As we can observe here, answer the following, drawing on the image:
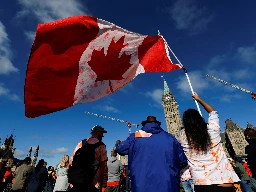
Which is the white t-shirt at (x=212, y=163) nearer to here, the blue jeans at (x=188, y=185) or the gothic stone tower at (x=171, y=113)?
the blue jeans at (x=188, y=185)

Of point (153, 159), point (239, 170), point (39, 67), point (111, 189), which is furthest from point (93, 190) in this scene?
point (239, 170)

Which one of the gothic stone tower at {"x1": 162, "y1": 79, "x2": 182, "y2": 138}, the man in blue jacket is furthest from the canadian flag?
the gothic stone tower at {"x1": 162, "y1": 79, "x2": 182, "y2": 138}

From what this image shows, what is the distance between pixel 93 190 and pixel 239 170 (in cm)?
878

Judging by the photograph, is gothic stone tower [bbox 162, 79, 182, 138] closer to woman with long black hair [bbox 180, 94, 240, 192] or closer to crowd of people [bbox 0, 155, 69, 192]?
crowd of people [bbox 0, 155, 69, 192]

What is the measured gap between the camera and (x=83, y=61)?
691 centimetres

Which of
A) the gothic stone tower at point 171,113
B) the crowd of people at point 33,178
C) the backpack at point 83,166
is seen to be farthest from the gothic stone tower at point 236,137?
the backpack at point 83,166

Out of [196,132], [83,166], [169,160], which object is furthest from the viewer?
[83,166]

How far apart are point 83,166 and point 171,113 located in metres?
127

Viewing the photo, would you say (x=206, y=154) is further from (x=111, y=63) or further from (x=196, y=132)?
(x=111, y=63)

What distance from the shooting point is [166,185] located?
10.4 feet

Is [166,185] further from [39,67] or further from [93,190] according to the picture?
[39,67]

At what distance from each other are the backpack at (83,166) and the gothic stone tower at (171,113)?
4698 inches

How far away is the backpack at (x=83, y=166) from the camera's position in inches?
167

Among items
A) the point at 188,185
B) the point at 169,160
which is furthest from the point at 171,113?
the point at 169,160
